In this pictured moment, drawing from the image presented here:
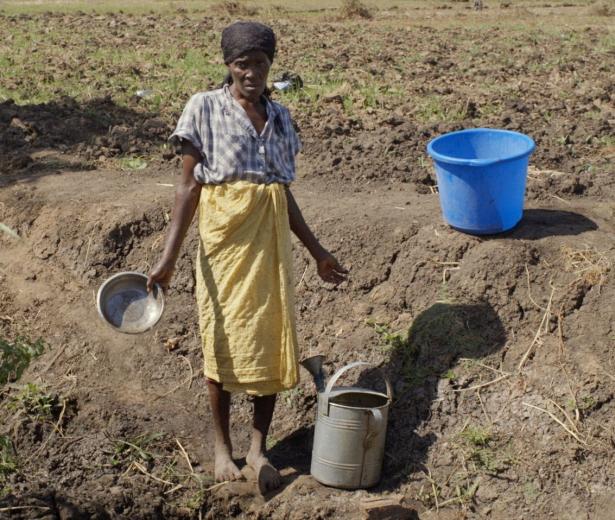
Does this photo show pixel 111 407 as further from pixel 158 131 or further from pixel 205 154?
pixel 158 131

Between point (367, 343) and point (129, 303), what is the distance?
48.1 inches

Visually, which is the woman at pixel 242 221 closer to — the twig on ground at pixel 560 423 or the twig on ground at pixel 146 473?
the twig on ground at pixel 146 473

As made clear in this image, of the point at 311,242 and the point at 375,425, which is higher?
the point at 311,242

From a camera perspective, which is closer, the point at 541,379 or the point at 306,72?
the point at 541,379

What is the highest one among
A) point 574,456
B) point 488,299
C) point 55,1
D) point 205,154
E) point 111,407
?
point 205,154

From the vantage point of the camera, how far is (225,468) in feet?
13.4

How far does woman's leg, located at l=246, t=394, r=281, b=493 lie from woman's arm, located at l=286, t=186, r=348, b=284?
0.57 m

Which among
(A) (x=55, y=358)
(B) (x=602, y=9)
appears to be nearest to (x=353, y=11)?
(B) (x=602, y=9)

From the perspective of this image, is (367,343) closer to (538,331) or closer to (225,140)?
(538,331)

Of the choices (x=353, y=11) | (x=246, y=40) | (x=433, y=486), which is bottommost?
(x=353, y=11)

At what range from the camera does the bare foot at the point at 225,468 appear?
160 inches

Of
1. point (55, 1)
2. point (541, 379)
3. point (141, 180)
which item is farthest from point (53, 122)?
point (55, 1)

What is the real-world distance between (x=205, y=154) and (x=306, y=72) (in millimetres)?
6156

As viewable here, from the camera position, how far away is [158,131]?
735 cm
